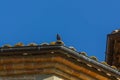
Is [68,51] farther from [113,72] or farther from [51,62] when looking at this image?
[113,72]

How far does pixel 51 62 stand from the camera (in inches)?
791

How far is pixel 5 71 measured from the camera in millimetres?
20094

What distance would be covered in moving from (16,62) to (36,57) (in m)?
0.82

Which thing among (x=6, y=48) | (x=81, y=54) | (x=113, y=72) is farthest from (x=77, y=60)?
(x=6, y=48)

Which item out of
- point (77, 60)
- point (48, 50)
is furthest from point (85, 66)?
point (48, 50)

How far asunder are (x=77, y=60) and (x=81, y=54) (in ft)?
0.95

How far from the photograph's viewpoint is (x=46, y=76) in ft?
65.0

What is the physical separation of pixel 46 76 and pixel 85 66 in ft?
5.50

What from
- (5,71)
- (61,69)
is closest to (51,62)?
(61,69)

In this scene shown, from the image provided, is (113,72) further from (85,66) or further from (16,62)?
(16,62)

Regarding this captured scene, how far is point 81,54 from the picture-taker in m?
20.2

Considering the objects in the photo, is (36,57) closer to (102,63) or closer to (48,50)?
(48,50)

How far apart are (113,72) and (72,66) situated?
172cm

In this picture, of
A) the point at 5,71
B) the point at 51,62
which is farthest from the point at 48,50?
the point at 5,71
